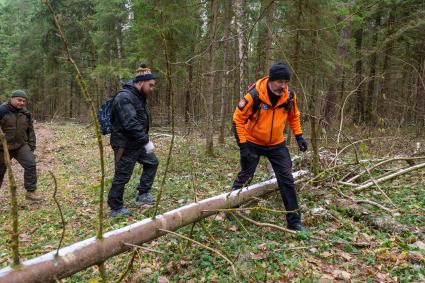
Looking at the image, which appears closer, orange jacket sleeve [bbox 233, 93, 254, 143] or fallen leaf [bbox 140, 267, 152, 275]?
fallen leaf [bbox 140, 267, 152, 275]

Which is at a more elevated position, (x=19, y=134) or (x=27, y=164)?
(x=19, y=134)

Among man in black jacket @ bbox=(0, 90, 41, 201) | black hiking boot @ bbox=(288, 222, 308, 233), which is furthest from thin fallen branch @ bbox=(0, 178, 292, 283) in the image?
man in black jacket @ bbox=(0, 90, 41, 201)

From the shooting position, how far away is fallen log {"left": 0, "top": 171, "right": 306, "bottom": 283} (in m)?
2.74

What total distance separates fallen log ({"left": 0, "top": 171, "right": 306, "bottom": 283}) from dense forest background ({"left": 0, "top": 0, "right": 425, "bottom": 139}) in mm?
1478

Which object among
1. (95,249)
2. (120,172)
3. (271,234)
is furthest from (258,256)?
(120,172)

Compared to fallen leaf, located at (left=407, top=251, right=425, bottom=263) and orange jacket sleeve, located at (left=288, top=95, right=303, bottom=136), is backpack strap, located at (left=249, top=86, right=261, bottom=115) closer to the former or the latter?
orange jacket sleeve, located at (left=288, top=95, right=303, bottom=136)

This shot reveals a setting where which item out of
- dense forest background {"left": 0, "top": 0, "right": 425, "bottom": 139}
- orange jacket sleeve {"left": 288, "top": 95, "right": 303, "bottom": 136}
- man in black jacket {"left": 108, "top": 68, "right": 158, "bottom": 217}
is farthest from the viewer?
dense forest background {"left": 0, "top": 0, "right": 425, "bottom": 139}

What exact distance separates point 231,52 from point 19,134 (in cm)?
1786

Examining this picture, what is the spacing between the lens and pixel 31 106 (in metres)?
41.7

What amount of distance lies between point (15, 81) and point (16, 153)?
1306 inches

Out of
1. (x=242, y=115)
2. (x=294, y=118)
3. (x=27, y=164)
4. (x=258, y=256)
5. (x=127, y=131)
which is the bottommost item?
(x=258, y=256)

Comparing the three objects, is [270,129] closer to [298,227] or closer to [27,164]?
[298,227]

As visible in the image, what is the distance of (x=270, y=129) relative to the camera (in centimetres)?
506

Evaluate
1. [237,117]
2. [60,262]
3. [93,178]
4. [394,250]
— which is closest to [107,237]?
[60,262]
